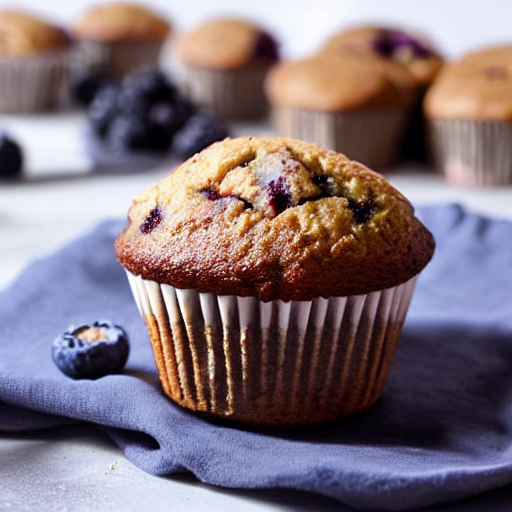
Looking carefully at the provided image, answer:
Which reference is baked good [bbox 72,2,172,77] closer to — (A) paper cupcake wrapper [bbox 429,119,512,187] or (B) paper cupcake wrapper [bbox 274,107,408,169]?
(B) paper cupcake wrapper [bbox 274,107,408,169]

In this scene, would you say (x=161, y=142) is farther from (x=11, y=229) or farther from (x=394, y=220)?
(x=394, y=220)

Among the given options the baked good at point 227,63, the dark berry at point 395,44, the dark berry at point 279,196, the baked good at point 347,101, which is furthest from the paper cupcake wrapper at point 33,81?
the dark berry at point 279,196

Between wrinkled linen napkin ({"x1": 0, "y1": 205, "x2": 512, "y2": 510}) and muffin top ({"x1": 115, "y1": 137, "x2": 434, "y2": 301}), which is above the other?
muffin top ({"x1": 115, "y1": 137, "x2": 434, "y2": 301})

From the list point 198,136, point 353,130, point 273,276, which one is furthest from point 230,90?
point 273,276

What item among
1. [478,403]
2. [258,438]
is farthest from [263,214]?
[478,403]

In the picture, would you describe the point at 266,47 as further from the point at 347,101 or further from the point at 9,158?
A: the point at 9,158

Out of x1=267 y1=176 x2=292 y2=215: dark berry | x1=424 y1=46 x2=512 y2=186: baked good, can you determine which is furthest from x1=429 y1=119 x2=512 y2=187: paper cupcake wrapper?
x1=267 y1=176 x2=292 y2=215: dark berry

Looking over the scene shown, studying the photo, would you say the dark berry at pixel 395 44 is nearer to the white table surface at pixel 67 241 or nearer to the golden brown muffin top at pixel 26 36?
the white table surface at pixel 67 241
